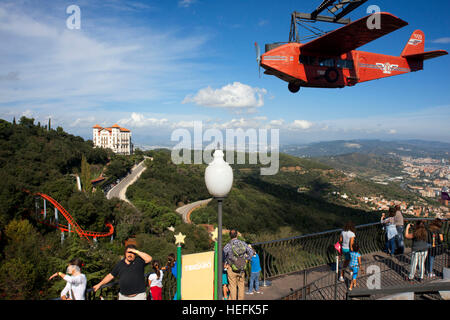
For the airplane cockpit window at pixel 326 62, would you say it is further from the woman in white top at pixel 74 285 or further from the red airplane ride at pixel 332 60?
the woman in white top at pixel 74 285

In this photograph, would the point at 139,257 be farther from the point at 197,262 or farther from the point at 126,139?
the point at 126,139

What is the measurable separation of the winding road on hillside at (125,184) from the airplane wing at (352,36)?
44.3 m

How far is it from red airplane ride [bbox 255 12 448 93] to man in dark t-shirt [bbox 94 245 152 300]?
6.83 m

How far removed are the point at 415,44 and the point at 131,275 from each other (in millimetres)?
14929

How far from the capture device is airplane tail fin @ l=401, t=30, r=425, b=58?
484 inches

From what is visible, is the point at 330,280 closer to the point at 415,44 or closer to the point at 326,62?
the point at 326,62

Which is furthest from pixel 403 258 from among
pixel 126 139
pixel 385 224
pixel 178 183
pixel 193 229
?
pixel 126 139

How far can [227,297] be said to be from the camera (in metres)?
5.69

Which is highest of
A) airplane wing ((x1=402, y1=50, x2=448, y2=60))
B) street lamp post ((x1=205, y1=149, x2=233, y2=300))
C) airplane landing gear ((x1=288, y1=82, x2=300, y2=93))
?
airplane wing ((x1=402, y1=50, x2=448, y2=60))

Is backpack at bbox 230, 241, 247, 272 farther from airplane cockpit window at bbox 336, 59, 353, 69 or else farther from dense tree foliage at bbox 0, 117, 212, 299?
dense tree foliage at bbox 0, 117, 212, 299

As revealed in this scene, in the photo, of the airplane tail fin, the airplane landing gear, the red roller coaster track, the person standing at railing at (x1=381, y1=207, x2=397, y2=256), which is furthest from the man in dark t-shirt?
the red roller coaster track

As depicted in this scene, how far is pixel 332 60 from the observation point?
31.3 ft

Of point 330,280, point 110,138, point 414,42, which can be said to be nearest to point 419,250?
point 330,280
